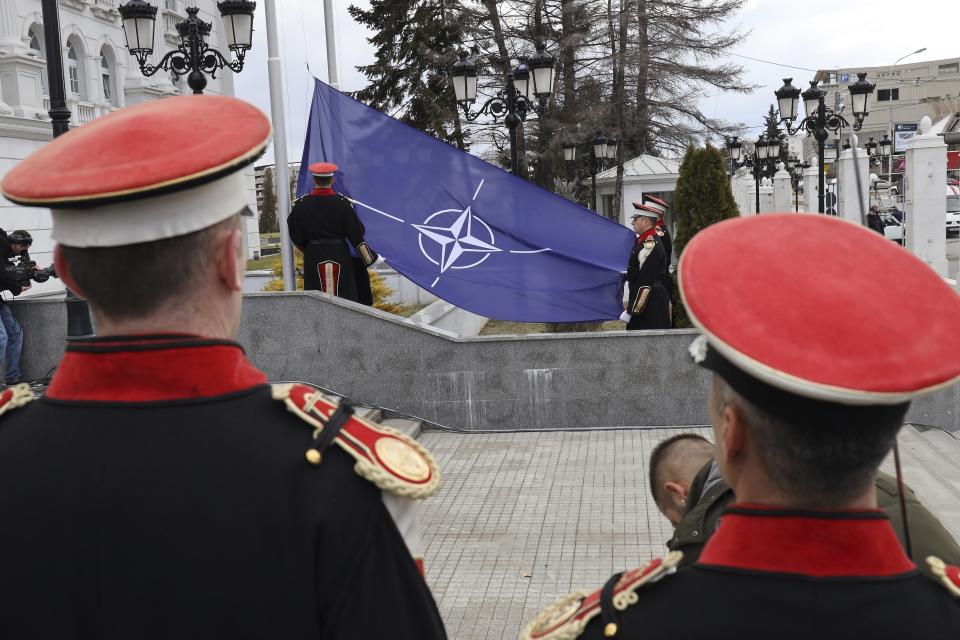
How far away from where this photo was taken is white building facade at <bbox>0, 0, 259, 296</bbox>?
2031cm

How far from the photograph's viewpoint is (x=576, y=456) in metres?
9.19

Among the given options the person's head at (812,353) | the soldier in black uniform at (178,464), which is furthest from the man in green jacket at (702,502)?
the soldier in black uniform at (178,464)

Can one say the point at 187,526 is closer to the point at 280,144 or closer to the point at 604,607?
the point at 604,607

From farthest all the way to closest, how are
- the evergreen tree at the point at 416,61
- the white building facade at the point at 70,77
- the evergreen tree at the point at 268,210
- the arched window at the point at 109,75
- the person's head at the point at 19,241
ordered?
1. the evergreen tree at the point at 268,210
2. the arched window at the point at 109,75
3. the evergreen tree at the point at 416,61
4. the white building facade at the point at 70,77
5. the person's head at the point at 19,241

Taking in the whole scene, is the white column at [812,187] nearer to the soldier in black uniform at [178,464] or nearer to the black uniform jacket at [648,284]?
the black uniform jacket at [648,284]

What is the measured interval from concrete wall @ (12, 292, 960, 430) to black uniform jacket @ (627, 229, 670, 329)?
509 mm

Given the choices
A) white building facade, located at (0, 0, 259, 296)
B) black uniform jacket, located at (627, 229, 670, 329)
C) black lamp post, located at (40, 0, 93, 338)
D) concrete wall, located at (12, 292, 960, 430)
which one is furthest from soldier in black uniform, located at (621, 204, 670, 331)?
white building facade, located at (0, 0, 259, 296)

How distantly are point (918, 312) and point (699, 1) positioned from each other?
31.1 m

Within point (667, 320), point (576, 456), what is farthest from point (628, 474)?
point (667, 320)

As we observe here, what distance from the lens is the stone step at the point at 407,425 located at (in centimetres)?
991

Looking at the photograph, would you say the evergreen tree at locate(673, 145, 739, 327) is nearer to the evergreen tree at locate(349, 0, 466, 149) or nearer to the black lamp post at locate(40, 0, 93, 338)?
the black lamp post at locate(40, 0, 93, 338)

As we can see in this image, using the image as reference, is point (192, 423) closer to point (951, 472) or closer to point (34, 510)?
point (34, 510)

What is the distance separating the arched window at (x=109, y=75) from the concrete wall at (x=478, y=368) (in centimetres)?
2754

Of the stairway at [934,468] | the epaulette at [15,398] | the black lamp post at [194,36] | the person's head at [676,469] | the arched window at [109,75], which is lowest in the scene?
the stairway at [934,468]
